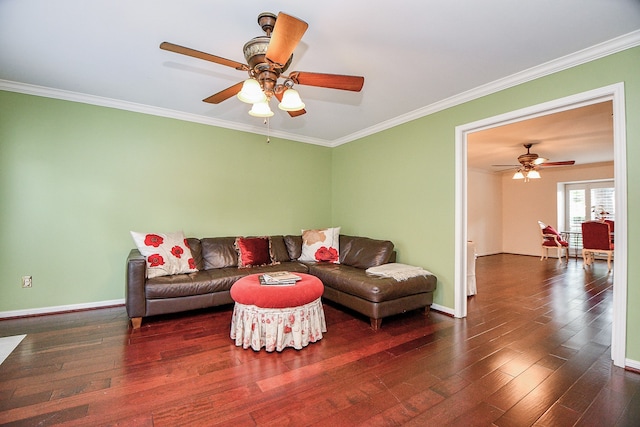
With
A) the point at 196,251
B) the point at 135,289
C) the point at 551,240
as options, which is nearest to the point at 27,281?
the point at 135,289

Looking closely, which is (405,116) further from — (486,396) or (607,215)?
(607,215)

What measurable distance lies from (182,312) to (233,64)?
2803mm

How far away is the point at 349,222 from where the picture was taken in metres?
4.98

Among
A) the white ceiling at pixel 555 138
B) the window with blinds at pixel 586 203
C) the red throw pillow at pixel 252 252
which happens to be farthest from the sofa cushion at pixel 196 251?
the window with blinds at pixel 586 203

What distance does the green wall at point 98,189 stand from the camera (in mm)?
3121

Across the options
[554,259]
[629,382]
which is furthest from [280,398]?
[554,259]

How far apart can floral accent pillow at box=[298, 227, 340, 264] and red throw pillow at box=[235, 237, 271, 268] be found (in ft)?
1.97

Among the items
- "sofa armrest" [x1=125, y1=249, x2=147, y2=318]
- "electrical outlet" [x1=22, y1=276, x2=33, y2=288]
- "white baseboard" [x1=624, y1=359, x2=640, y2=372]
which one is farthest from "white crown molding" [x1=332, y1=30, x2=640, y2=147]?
"electrical outlet" [x1=22, y1=276, x2=33, y2=288]

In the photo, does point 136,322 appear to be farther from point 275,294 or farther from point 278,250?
point 278,250

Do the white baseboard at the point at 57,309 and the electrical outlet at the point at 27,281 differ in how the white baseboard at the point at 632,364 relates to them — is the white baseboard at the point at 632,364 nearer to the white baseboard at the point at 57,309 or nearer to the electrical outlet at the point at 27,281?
the white baseboard at the point at 57,309

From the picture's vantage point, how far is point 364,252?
393 centimetres

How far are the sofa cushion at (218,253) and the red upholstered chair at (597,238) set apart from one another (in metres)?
7.03

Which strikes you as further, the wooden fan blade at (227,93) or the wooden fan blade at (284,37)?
the wooden fan blade at (227,93)

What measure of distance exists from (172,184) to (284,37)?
9.82ft
